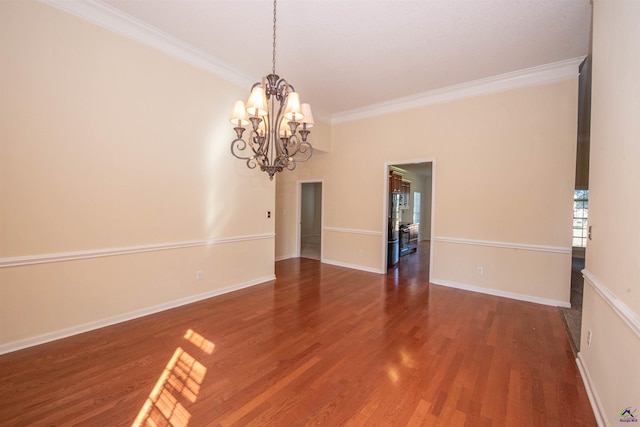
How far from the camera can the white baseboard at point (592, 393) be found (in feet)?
5.40

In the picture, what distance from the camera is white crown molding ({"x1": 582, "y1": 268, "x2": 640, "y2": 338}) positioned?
1290 mm

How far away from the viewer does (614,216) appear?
1.60m

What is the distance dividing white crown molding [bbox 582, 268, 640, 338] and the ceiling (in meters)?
2.56

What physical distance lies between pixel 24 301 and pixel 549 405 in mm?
4339

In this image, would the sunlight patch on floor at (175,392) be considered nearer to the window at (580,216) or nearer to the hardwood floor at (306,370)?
the hardwood floor at (306,370)

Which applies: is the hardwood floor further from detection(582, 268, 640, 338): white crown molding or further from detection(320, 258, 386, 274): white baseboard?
detection(320, 258, 386, 274): white baseboard

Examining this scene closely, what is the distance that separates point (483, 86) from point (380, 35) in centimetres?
214

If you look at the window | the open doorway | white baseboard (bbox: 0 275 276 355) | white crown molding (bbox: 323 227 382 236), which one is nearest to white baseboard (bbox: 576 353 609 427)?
the open doorway

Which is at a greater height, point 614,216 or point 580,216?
point 614,216

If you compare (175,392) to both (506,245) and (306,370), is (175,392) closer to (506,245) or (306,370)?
(306,370)

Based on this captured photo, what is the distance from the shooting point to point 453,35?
296cm

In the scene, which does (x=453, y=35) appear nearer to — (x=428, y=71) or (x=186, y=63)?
(x=428, y=71)

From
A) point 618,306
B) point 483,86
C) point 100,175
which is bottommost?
point 618,306

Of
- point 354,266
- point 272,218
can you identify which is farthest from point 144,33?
point 354,266
